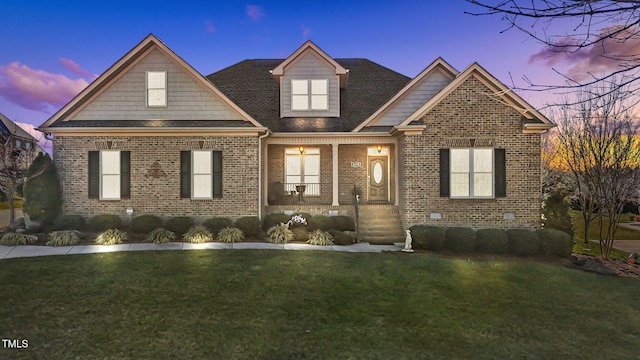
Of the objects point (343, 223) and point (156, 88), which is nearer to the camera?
point (343, 223)

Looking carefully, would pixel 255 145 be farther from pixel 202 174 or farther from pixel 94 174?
pixel 94 174

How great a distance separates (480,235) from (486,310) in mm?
5466

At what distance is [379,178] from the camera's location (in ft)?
54.2

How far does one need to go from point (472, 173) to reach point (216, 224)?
9934 millimetres

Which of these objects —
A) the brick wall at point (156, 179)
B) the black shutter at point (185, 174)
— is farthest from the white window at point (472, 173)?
the black shutter at point (185, 174)

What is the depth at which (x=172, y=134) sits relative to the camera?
13523 millimetres

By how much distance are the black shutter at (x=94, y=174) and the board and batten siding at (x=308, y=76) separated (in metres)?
7.88

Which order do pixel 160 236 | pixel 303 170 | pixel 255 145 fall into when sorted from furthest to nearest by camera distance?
pixel 303 170, pixel 255 145, pixel 160 236

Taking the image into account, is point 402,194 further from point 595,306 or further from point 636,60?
point 636,60

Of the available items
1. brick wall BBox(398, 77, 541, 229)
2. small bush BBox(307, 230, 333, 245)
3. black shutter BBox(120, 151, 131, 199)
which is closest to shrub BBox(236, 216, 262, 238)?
small bush BBox(307, 230, 333, 245)

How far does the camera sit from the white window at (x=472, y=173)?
506 inches

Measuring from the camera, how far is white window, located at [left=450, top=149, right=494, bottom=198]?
1285 centimetres

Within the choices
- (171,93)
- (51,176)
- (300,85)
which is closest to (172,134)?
(171,93)

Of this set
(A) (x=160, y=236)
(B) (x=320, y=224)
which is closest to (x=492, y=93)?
(B) (x=320, y=224)
